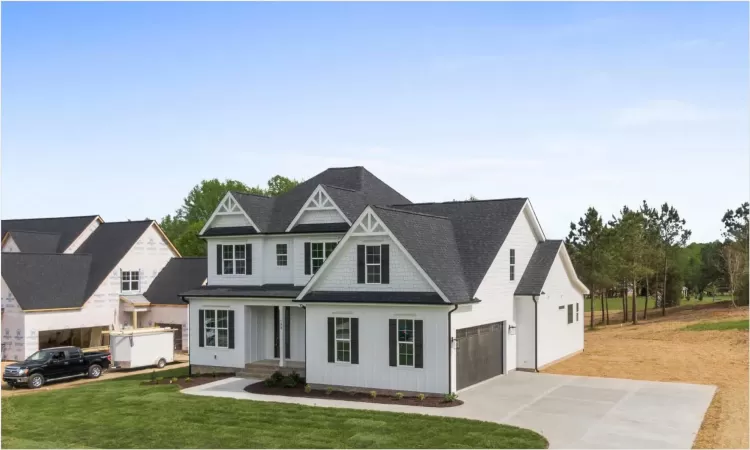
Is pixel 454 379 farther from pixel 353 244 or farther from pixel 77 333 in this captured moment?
pixel 77 333

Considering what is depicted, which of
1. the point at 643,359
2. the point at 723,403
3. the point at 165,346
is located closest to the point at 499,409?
the point at 723,403

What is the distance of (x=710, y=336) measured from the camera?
4112 cm

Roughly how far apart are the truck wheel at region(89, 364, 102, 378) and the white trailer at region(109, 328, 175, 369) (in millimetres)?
1814

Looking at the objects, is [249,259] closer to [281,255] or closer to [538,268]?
[281,255]

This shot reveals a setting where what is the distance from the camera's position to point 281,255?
3111cm

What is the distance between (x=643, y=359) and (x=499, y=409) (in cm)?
1374

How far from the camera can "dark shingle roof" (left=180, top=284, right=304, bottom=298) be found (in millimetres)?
29172

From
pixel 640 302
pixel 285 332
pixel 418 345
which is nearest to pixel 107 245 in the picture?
pixel 285 332

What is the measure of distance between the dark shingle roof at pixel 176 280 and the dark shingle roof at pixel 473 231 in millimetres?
16628

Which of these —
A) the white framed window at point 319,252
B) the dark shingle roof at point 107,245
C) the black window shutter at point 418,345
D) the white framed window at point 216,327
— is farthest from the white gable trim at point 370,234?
the dark shingle roof at point 107,245

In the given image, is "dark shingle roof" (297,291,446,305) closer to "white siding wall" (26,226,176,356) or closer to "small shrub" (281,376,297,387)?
"small shrub" (281,376,297,387)

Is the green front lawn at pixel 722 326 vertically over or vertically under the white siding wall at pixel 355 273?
under

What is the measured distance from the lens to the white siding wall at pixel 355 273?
24625 millimetres

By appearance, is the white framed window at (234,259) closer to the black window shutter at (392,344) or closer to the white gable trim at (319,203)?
the white gable trim at (319,203)
